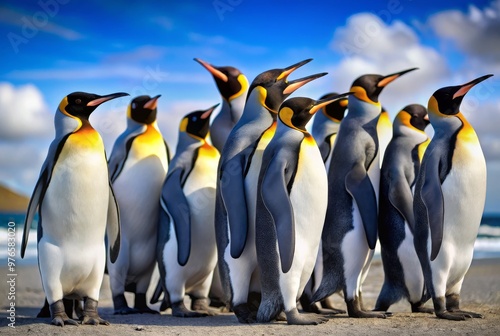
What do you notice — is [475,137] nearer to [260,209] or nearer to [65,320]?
[260,209]

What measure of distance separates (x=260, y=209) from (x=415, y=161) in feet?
6.09

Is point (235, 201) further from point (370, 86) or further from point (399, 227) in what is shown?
point (370, 86)

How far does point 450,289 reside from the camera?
5676 millimetres

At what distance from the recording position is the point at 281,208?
5.04 meters

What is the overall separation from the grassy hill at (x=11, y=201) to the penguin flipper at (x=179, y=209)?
148ft

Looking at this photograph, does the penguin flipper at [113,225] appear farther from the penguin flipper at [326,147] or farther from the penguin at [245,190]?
the penguin flipper at [326,147]

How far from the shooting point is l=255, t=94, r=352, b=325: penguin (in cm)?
504

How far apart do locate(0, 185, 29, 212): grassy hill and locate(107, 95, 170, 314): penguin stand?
146 feet

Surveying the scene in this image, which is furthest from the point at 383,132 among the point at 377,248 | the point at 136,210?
the point at 377,248

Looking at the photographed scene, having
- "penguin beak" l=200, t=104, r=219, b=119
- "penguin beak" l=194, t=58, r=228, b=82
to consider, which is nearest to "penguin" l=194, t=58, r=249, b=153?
"penguin beak" l=194, t=58, r=228, b=82

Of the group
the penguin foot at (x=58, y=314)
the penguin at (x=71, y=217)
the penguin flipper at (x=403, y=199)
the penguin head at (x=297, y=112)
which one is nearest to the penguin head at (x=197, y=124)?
the penguin at (x=71, y=217)

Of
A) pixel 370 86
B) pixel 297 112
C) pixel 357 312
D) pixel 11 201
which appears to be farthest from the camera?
pixel 11 201

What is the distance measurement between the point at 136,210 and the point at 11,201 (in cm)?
4645

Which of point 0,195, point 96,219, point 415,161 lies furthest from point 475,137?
point 0,195
